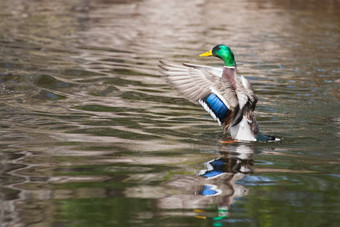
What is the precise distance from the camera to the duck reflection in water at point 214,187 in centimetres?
530

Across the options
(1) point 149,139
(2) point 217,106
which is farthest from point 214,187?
(1) point 149,139

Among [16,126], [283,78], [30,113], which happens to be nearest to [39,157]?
[16,126]

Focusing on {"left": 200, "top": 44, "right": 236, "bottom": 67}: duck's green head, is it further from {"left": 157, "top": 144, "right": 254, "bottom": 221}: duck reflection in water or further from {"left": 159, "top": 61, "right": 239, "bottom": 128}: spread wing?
{"left": 157, "top": 144, "right": 254, "bottom": 221}: duck reflection in water

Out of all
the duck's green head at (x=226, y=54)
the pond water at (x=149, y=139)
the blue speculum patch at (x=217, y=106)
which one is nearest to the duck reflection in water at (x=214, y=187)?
the pond water at (x=149, y=139)

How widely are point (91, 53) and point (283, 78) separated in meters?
4.39

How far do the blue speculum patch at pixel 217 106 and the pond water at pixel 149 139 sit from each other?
38cm

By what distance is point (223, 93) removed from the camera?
298 inches

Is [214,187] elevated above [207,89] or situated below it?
below

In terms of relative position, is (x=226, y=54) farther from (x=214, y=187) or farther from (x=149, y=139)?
(x=214, y=187)

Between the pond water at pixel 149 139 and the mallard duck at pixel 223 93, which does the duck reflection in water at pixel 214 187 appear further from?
the mallard duck at pixel 223 93

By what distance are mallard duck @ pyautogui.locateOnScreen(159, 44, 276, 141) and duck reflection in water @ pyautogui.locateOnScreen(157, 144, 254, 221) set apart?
1.75 feet

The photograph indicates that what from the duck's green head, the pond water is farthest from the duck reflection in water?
the duck's green head

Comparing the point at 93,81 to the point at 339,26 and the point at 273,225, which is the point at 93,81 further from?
the point at 339,26

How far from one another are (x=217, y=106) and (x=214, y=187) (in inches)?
72.8
